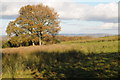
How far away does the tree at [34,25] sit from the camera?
3366 centimetres

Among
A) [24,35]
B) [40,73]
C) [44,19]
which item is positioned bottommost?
[40,73]

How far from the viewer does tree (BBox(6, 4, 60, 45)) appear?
33656mm

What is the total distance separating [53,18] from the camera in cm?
3400

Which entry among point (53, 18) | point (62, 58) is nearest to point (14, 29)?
point (53, 18)

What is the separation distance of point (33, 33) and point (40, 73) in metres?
27.8

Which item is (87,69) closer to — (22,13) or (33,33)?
(33,33)

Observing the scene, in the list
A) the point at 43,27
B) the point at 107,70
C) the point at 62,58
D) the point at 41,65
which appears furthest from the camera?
the point at 43,27

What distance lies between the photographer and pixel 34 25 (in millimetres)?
33375

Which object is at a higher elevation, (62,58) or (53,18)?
(53,18)

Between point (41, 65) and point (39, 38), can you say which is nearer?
point (41, 65)

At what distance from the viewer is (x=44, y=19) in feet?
112

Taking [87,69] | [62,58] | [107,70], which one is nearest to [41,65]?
[62,58]

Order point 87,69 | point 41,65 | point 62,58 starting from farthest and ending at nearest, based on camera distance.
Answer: point 62,58 < point 41,65 < point 87,69

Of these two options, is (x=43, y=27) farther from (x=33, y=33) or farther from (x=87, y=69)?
(x=87, y=69)
